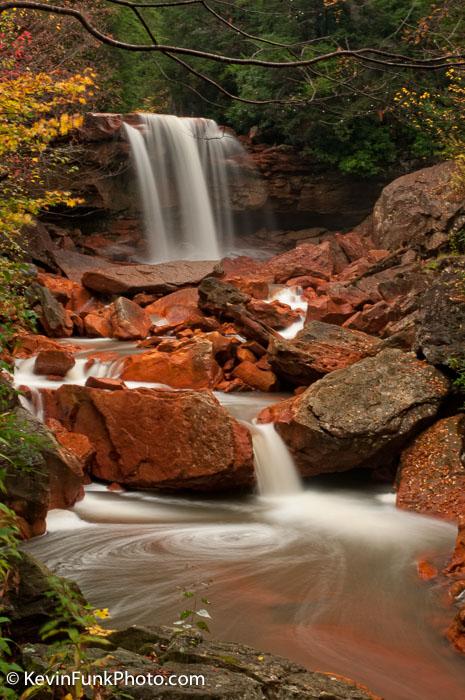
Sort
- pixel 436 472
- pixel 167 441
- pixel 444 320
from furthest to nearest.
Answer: pixel 444 320 < pixel 167 441 < pixel 436 472

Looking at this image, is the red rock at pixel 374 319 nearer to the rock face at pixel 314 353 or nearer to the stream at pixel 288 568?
the rock face at pixel 314 353

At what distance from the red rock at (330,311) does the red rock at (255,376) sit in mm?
3336

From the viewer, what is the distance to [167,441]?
330 inches

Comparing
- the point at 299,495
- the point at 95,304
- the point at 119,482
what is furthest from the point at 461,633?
the point at 95,304

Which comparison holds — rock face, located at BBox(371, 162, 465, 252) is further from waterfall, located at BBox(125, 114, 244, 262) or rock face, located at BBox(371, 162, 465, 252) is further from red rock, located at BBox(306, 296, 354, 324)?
waterfall, located at BBox(125, 114, 244, 262)

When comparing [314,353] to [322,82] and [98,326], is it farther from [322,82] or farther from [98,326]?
[322,82]

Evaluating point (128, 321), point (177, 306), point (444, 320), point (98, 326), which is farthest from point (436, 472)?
point (177, 306)

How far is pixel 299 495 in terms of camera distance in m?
8.76

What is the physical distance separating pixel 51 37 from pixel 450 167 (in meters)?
10.6

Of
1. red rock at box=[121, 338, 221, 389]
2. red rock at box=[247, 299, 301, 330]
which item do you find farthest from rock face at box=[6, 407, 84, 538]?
red rock at box=[247, 299, 301, 330]

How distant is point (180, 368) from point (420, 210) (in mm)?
9983

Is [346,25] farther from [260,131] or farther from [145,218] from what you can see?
[145,218]

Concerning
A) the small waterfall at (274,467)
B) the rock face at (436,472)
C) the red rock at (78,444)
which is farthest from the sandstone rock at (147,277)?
the rock face at (436,472)

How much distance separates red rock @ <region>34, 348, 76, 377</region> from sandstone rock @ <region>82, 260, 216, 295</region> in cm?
531
